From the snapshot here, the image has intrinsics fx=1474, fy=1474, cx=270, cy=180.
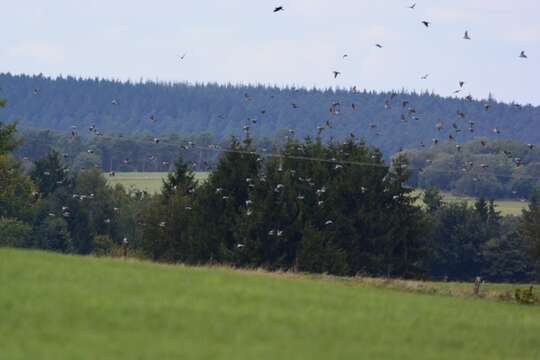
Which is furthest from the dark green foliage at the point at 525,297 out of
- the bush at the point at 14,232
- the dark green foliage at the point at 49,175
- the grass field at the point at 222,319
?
the dark green foliage at the point at 49,175

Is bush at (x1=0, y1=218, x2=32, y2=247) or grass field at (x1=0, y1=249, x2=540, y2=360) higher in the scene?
grass field at (x1=0, y1=249, x2=540, y2=360)

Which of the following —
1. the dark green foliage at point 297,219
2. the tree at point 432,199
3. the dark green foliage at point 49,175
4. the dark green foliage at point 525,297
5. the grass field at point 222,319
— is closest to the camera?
the grass field at point 222,319

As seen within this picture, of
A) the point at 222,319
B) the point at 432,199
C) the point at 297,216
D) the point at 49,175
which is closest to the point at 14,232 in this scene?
the point at 49,175

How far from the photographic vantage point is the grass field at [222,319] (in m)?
25.1

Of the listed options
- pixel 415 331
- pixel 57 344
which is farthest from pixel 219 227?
pixel 57 344

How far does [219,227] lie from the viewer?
309 feet

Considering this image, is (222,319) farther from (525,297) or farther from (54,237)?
(54,237)

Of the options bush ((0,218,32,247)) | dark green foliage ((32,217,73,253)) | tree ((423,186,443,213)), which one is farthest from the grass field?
tree ((423,186,443,213))

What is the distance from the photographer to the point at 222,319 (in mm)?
28953

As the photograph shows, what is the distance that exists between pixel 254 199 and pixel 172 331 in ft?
217

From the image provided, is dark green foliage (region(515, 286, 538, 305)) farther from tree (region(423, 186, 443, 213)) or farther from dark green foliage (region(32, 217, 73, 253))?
tree (region(423, 186, 443, 213))

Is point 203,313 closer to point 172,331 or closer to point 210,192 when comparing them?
point 172,331

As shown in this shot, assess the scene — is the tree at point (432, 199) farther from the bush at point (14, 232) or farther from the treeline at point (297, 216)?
the bush at point (14, 232)

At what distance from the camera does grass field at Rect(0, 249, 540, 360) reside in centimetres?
2512
